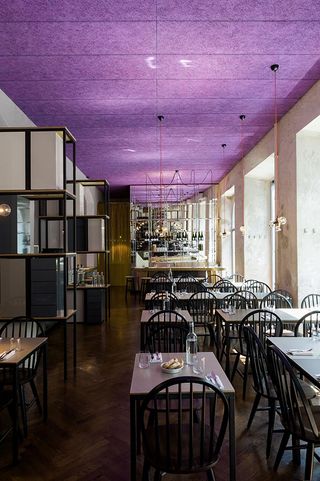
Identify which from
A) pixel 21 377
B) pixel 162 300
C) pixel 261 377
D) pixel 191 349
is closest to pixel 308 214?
pixel 162 300

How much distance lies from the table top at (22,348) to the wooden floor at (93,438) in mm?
656

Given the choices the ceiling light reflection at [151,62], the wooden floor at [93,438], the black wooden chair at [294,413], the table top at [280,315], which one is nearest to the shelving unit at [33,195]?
the wooden floor at [93,438]

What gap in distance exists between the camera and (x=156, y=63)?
427 centimetres

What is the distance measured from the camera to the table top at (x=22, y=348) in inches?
108

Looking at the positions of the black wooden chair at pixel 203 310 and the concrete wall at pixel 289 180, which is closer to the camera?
the concrete wall at pixel 289 180

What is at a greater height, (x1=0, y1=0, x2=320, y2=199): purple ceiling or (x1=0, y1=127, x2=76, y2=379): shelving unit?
(x1=0, y1=0, x2=320, y2=199): purple ceiling

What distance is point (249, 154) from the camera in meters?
8.51

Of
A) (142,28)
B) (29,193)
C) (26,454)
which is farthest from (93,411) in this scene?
(142,28)

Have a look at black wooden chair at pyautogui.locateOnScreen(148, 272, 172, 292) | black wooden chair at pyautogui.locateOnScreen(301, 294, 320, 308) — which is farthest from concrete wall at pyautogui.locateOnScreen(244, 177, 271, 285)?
black wooden chair at pyautogui.locateOnScreen(301, 294, 320, 308)

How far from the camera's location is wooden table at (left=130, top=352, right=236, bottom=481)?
211 cm

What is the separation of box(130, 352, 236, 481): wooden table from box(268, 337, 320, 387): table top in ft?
1.82

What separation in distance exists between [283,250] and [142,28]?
414cm

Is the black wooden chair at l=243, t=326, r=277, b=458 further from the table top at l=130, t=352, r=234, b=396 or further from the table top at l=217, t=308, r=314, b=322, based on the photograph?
the table top at l=217, t=308, r=314, b=322

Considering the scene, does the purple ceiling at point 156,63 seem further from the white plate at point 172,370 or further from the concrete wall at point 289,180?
the white plate at point 172,370
